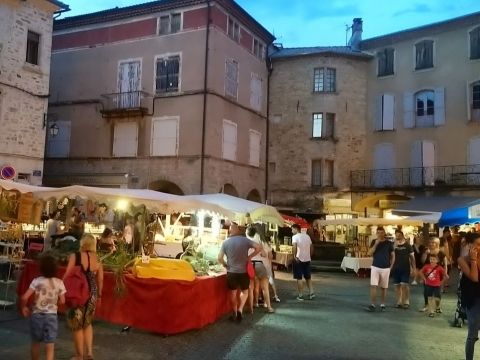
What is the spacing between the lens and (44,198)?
→ 442 inches

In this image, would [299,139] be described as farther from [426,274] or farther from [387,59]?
[426,274]

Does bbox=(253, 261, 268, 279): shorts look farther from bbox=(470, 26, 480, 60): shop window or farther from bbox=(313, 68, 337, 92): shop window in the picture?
bbox=(470, 26, 480, 60): shop window

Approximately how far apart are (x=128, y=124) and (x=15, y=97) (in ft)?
19.7

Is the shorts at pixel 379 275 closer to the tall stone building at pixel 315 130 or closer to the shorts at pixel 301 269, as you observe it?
the shorts at pixel 301 269

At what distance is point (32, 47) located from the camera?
19.6 m

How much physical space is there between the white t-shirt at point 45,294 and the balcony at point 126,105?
18.6 m

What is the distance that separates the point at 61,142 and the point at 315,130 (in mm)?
12933

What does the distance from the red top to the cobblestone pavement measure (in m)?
0.66

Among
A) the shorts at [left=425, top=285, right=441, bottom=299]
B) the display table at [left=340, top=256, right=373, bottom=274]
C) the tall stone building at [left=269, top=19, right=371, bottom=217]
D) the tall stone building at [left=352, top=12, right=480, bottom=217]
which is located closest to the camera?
the shorts at [left=425, top=285, right=441, bottom=299]

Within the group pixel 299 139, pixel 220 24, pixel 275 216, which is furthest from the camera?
pixel 299 139

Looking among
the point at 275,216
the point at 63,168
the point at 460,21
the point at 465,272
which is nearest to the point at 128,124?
the point at 63,168

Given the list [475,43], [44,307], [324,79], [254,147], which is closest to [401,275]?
[44,307]

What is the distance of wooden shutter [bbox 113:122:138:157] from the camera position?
23828 mm

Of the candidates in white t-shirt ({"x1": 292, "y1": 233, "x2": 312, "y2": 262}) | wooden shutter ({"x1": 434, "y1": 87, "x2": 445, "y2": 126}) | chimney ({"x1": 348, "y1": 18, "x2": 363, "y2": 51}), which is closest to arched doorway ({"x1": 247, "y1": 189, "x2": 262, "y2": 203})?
wooden shutter ({"x1": 434, "y1": 87, "x2": 445, "y2": 126})
